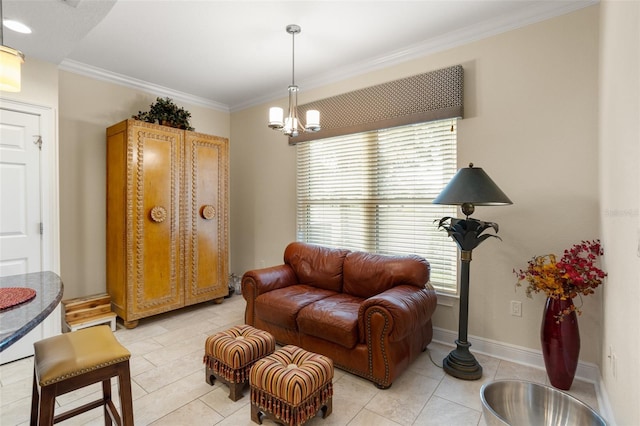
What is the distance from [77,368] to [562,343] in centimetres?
294

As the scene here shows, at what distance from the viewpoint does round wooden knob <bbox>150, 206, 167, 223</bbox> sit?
11.5ft

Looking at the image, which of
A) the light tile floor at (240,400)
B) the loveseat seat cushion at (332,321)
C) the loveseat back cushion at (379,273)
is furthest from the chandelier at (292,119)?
the light tile floor at (240,400)

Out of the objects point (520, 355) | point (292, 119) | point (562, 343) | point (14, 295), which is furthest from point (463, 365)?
point (14, 295)

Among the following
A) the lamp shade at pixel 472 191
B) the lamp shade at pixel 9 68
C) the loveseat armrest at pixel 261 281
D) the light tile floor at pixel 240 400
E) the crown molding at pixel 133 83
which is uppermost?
the crown molding at pixel 133 83

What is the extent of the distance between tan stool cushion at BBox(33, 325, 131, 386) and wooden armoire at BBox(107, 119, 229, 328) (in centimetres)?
188

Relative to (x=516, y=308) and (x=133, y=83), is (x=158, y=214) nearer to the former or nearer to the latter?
(x=133, y=83)

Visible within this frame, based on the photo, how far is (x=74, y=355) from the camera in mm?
1502

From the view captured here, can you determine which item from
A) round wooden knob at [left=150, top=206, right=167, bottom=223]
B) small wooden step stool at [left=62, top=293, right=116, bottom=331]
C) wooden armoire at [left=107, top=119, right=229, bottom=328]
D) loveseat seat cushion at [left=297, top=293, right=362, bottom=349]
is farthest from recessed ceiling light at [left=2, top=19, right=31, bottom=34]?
loveseat seat cushion at [left=297, top=293, right=362, bottom=349]

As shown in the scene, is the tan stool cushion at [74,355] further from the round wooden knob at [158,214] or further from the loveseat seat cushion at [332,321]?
the round wooden knob at [158,214]

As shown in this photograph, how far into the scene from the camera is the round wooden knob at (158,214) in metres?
3.50

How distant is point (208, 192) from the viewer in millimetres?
4094

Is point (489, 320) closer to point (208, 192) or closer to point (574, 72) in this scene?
point (574, 72)

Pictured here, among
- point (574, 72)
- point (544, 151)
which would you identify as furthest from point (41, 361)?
point (574, 72)

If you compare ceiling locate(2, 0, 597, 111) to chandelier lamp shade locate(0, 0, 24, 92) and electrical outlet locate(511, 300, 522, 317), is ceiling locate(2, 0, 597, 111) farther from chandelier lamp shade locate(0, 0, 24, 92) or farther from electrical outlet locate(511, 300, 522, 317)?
electrical outlet locate(511, 300, 522, 317)
